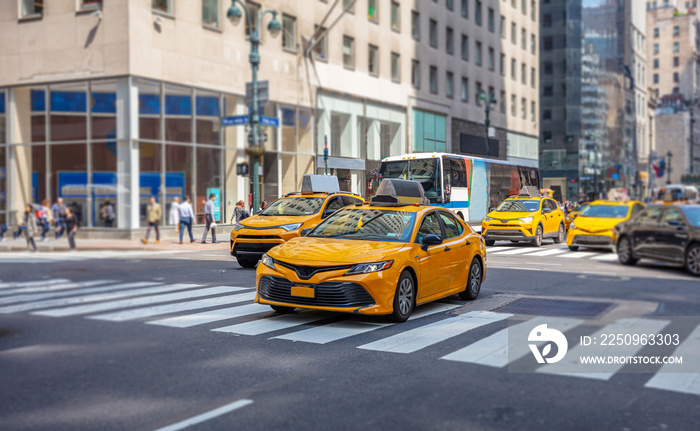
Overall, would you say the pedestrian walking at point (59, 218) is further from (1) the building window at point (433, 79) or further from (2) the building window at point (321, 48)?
(2) the building window at point (321, 48)

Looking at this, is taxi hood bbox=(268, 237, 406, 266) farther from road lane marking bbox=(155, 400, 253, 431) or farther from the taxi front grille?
road lane marking bbox=(155, 400, 253, 431)

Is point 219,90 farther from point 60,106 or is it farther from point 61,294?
point 61,294

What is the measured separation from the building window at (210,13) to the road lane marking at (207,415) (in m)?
26.4

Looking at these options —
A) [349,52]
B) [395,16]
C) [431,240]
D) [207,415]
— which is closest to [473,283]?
[431,240]

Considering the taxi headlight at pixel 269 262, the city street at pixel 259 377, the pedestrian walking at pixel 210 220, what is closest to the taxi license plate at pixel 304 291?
the taxi headlight at pixel 269 262

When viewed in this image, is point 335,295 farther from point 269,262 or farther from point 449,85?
point 449,85

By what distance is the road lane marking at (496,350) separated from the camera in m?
6.01

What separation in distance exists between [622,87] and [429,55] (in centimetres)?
3645

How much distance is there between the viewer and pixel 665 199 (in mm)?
3004

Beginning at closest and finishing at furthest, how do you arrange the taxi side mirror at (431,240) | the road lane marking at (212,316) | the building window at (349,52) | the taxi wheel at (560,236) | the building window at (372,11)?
the taxi wheel at (560,236) → the road lane marking at (212,316) → the taxi side mirror at (431,240) → the building window at (349,52) → the building window at (372,11)

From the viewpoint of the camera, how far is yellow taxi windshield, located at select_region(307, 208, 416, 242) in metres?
9.48

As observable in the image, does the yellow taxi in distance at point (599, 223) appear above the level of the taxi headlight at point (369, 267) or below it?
above

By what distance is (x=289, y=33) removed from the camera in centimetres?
3781

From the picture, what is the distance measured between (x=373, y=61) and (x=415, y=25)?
362cm
